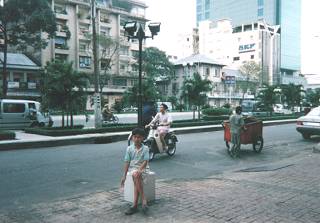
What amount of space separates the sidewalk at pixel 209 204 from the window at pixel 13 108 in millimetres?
14633

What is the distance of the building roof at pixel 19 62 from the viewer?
46741 millimetres

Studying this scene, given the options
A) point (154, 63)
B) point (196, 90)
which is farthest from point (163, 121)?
point (154, 63)

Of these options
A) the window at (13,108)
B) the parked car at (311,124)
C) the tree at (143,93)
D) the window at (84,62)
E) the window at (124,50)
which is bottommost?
the parked car at (311,124)

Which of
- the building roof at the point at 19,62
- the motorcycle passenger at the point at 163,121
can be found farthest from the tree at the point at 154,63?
the motorcycle passenger at the point at 163,121

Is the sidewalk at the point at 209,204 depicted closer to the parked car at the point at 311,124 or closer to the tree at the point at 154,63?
the parked car at the point at 311,124

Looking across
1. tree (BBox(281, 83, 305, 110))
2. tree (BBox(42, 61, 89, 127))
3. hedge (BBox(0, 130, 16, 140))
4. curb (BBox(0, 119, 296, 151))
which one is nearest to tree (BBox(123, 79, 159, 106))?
tree (BBox(42, 61, 89, 127))

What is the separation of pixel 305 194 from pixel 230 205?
5.40ft

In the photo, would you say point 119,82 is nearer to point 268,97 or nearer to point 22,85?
point 22,85

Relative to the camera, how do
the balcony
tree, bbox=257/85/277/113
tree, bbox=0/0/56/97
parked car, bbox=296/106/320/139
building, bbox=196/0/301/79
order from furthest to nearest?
1. building, bbox=196/0/301/79
2. the balcony
3. tree, bbox=0/0/56/97
4. tree, bbox=257/85/277/113
5. parked car, bbox=296/106/320/139

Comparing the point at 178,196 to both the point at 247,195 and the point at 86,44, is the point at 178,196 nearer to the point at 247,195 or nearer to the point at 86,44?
the point at 247,195

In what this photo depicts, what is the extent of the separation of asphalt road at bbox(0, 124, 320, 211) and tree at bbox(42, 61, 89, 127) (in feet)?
13.8

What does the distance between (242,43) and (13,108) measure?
97.5m

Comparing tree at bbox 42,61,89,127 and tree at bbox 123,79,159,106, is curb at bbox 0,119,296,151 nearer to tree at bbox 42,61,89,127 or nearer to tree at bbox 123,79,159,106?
tree at bbox 42,61,89,127

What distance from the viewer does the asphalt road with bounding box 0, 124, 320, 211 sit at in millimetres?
6773
